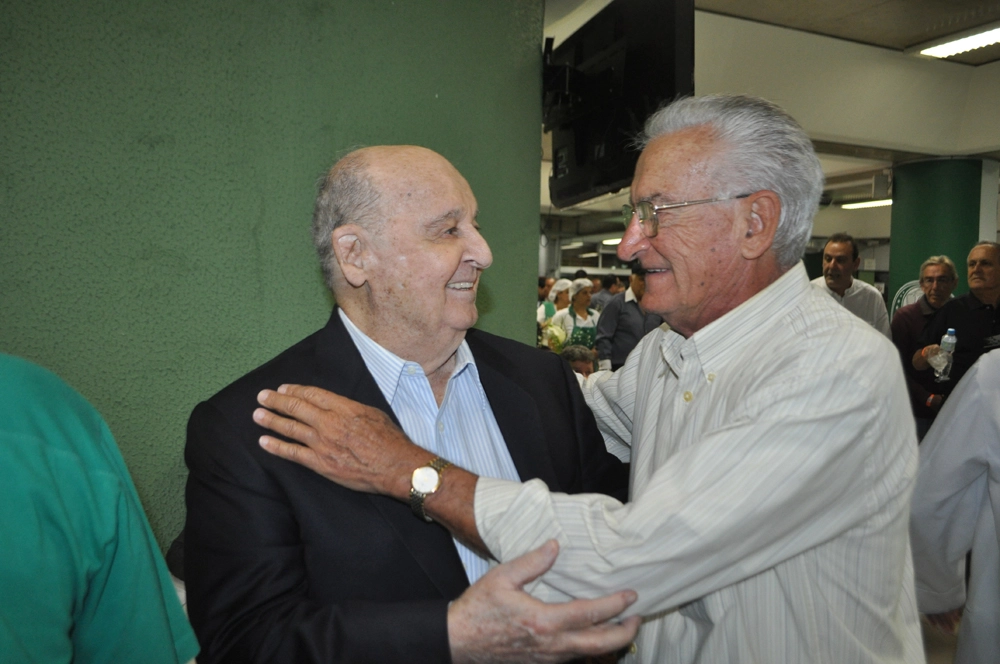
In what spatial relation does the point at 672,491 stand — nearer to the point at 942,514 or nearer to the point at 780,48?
the point at 942,514

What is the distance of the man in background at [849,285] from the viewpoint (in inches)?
222

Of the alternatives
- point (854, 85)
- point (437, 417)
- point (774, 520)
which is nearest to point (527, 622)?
point (774, 520)

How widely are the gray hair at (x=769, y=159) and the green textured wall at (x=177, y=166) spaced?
141cm

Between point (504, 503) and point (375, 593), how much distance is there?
37cm

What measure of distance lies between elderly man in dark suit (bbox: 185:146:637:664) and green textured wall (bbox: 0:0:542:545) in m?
0.76

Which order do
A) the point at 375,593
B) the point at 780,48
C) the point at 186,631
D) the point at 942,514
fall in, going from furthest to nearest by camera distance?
the point at 780,48
the point at 942,514
the point at 375,593
the point at 186,631

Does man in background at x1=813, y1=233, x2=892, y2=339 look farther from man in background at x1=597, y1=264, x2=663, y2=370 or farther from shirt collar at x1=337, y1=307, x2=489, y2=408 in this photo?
shirt collar at x1=337, y1=307, x2=489, y2=408

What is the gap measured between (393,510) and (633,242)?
82 cm

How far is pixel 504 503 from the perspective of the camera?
3.93ft

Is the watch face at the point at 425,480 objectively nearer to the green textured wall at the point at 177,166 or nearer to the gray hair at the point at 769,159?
the gray hair at the point at 769,159

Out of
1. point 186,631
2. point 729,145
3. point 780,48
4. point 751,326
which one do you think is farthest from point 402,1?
point 780,48

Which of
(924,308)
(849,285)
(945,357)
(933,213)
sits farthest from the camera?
(933,213)

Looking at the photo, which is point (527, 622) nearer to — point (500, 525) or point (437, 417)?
point (500, 525)

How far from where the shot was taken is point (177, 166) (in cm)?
220
